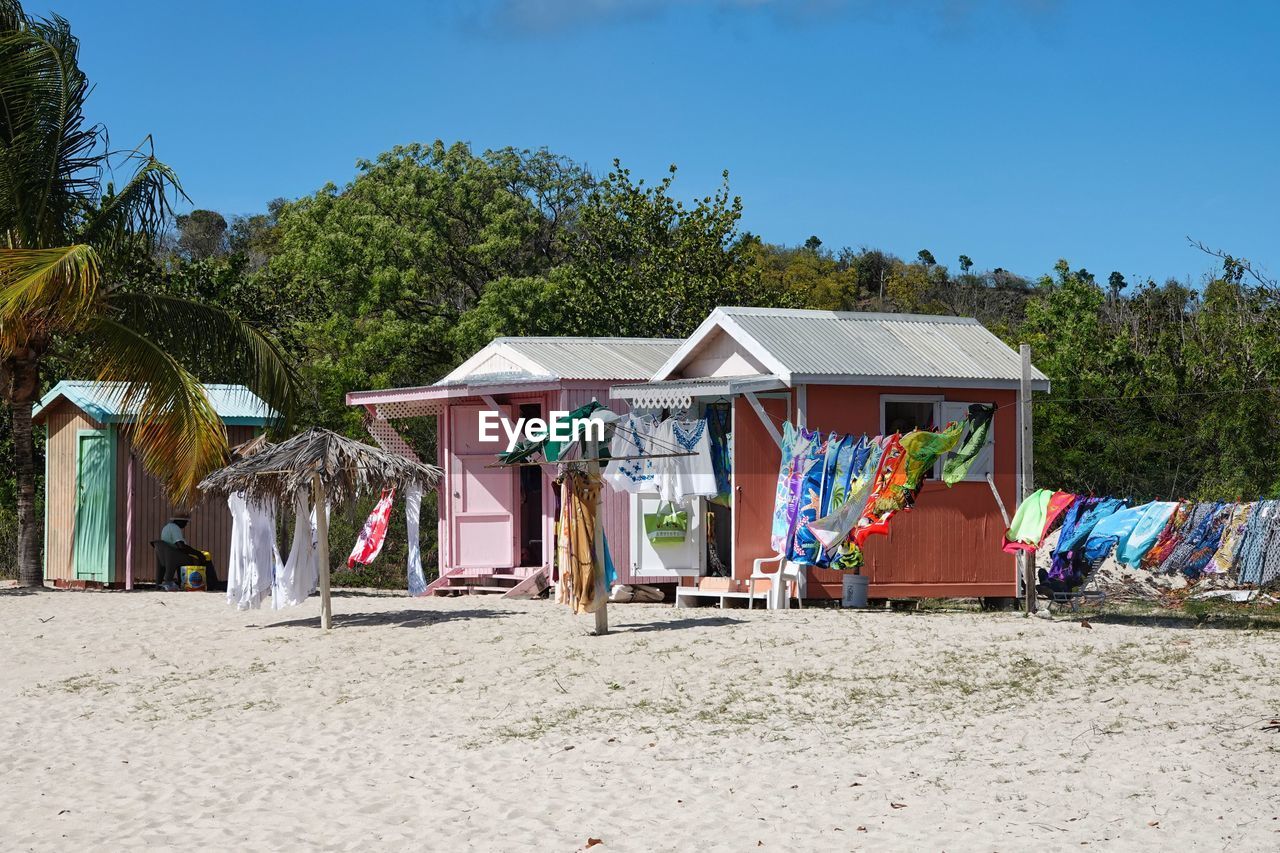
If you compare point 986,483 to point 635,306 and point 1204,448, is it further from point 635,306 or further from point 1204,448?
point 635,306

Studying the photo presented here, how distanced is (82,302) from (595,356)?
6.09 m

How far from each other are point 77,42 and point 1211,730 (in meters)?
15.3

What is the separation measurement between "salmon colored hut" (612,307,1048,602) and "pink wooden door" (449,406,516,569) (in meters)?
2.37

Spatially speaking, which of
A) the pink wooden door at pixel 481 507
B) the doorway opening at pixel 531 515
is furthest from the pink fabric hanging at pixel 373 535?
the doorway opening at pixel 531 515

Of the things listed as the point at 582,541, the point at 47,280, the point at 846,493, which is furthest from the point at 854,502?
the point at 47,280

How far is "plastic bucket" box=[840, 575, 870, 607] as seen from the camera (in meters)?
15.9

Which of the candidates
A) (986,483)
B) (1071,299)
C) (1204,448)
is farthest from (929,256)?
(986,483)

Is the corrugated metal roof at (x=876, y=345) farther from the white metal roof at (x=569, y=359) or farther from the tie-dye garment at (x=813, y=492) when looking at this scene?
the white metal roof at (x=569, y=359)

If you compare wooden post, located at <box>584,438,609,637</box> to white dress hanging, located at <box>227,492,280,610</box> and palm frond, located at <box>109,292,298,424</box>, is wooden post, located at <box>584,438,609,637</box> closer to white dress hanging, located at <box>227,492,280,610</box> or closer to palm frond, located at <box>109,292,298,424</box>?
white dress hanging, located at <box>227,492,280,610</box>

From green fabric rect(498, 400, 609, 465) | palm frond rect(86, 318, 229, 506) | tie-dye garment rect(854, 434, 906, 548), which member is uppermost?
palm frond rect(86, 318, 229, 506)

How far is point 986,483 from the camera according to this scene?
1666cm

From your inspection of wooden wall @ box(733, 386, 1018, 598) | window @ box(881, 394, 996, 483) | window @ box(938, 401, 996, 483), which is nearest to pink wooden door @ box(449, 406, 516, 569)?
wooden wall @ box(733, 386, 1018, 598)

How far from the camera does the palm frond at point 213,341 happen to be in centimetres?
1814

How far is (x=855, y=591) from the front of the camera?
52.3 ft
